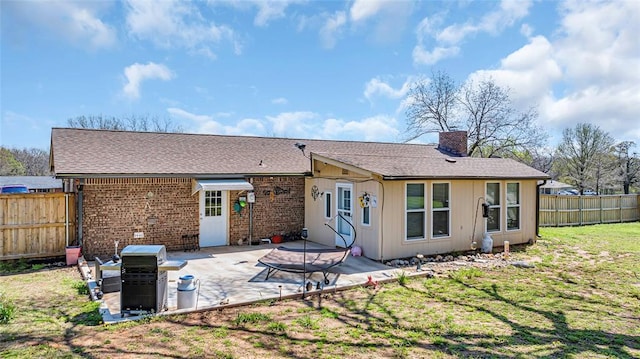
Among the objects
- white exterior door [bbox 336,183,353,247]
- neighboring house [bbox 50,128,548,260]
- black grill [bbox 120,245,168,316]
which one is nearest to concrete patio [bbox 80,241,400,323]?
black grill [bbox 120,245,168,316]

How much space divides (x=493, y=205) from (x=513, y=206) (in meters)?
1.06

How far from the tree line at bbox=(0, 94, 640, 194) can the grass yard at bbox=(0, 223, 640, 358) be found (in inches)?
667

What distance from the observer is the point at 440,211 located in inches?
436

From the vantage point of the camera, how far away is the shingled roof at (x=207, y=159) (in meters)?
10.7

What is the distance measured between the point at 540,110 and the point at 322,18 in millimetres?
20315

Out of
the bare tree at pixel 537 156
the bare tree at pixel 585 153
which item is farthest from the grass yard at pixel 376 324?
the bare tree at pixel 585 153

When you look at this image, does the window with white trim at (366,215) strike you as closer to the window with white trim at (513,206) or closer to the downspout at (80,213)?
the window with white trim at (513,206)

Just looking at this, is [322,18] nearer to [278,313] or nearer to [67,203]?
[67,203]

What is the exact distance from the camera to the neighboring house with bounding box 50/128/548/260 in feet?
34.2

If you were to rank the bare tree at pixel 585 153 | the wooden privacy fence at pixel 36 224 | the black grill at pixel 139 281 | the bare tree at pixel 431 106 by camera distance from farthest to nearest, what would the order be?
1. the bare tree at pixel 585 153
2. the bare tree at pixel 431 106
3. the wooden privacy fence at pixel 36 224
4. the black grill at pixel 139 281

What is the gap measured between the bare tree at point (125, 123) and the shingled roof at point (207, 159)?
30039 millimetres

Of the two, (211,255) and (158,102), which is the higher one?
(158,102)

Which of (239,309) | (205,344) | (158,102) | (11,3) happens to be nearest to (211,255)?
(239,309)

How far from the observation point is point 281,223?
13414 millimetres
